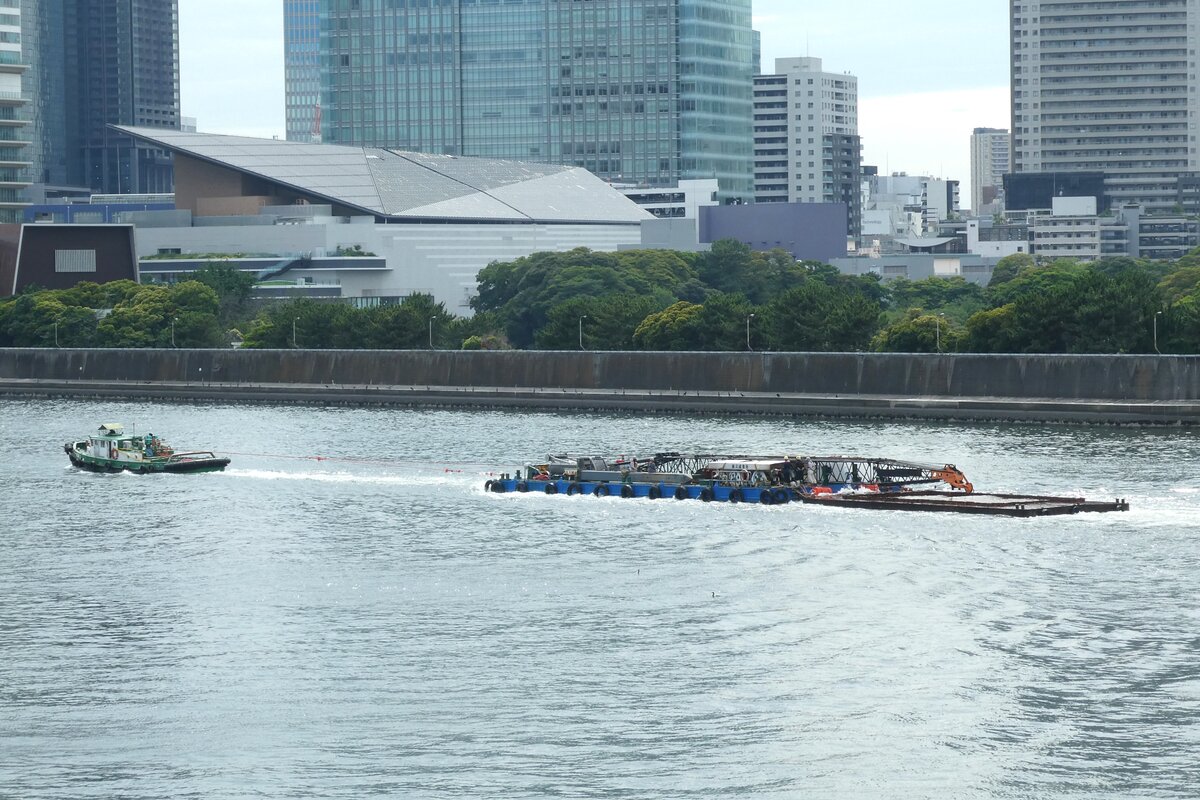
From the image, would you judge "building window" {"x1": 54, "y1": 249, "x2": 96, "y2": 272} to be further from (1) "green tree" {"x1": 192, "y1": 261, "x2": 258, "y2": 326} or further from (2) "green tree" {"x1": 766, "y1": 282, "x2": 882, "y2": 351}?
(2) "green tree" {"x1": 766, "y1": 282, "x2": 882, "y2": 351}

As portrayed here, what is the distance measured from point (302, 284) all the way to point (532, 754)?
136587 millimetres

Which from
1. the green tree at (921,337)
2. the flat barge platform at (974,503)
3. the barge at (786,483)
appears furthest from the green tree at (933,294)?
the flat barge platform at (974,503)

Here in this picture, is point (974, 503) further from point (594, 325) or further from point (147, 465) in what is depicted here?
point (594, 325)

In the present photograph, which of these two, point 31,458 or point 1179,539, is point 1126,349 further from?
point 31,458

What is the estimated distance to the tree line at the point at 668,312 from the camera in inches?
3939

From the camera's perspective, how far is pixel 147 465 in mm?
80500

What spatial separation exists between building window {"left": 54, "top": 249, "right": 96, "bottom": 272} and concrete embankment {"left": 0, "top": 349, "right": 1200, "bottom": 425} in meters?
22.9

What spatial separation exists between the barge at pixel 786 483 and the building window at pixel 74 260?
9863cm

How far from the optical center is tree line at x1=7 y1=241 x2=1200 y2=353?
10006cm

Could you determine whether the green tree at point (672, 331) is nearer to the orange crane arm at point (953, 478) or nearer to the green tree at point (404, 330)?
the green tree at point (404, 330)

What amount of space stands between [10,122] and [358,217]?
3538 cm

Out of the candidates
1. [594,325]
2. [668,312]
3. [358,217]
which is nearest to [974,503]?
[668,312]

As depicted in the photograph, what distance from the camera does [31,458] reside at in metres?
85.4

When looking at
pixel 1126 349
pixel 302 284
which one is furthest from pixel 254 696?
pixel 302 284
